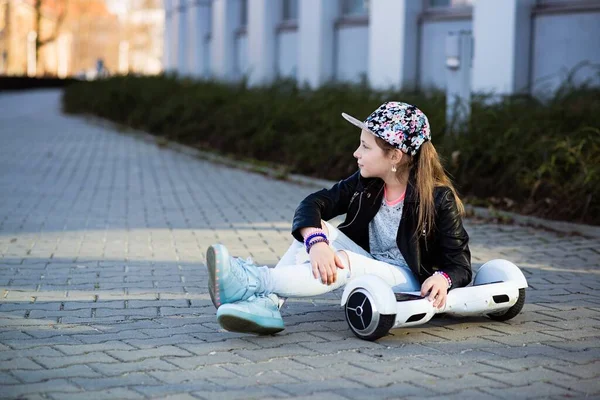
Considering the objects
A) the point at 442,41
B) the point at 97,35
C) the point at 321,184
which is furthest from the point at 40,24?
the point at 97,35

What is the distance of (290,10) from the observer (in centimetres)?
1986

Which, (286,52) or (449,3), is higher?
(449,3)

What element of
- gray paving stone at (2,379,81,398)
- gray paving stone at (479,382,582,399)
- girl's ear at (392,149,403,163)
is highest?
girl's ear at (392,149,403,163)

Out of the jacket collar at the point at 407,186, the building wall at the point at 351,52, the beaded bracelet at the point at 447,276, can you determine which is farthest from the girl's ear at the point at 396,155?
the building wall at the point at 351,52

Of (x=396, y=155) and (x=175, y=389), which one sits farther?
(x=396, y=155)

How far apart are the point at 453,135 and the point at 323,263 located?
5.39 m

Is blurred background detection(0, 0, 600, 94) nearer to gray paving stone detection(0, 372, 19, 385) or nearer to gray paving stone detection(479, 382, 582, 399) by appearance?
gray paving stone detection(479, 382, 582, 399)

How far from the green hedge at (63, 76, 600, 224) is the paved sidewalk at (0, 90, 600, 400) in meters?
0.67

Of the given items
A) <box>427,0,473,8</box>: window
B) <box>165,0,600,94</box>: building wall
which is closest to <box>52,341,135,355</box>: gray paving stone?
<box>165,0,600,94</box>: building wall

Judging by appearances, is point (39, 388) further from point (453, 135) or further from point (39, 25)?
point (39, 25)

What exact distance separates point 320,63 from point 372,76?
237cm

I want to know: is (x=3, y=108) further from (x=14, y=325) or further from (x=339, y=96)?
(x=14, y=325)

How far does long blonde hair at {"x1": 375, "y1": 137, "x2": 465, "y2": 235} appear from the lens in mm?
4613

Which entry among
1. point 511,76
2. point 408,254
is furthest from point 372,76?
point 408,254
